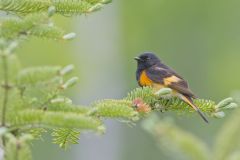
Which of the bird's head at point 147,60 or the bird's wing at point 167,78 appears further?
the bird's head at point 147,60

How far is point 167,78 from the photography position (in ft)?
18.2

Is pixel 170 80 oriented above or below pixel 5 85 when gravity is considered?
above

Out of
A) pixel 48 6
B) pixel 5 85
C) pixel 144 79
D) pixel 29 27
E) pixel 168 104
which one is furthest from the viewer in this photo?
pixel 144 79

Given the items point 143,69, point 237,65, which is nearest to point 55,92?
point 143,69

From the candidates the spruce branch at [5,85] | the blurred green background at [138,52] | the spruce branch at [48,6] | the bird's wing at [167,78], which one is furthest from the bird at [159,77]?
the blurred green background at [138,52]

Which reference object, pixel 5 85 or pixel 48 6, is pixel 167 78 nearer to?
pixel 48 6

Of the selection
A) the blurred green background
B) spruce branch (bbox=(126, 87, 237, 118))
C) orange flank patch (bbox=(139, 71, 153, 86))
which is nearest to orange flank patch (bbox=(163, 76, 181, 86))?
orange flank patch (bbox=(139, 71, 153, 86))

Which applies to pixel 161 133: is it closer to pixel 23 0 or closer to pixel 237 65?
pixel 23 0

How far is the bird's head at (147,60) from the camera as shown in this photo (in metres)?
6.10

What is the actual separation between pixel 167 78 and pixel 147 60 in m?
0.70

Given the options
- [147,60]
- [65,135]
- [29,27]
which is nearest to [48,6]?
[29,27]

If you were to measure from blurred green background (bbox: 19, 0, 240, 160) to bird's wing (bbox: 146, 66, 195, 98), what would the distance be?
12.6 metres

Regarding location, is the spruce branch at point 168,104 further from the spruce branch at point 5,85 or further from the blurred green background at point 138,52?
the blurred green background at point 138,52

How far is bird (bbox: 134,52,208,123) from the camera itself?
16.9 feet
